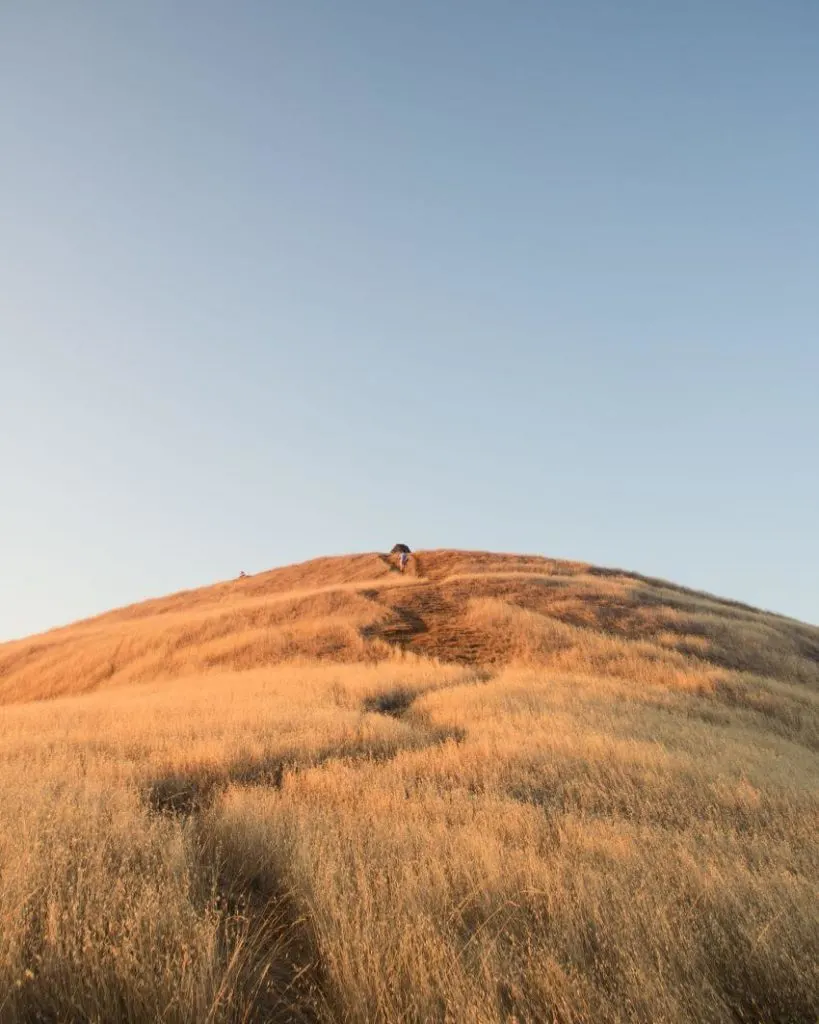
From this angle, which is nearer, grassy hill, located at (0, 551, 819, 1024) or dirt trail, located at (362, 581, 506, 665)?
grassy hill, located at (0, 551, 819, 1024)

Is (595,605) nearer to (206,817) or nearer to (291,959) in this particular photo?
(206,817)

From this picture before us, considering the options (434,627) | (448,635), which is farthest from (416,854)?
(434,627)

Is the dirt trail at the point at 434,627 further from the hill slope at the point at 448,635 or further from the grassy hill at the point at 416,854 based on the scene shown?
the grassy hill at the point at 416,854

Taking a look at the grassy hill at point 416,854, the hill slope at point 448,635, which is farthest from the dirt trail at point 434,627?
the grassy hill at point 416,854

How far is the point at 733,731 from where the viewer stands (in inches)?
477

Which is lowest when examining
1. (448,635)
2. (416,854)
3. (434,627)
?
(416,854)

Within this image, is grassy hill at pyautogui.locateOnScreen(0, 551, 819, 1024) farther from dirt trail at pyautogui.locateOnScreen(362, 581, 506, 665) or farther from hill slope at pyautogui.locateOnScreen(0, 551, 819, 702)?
dirt trail at pyautogui.locateOnScreen(362, 581, 506, 665)

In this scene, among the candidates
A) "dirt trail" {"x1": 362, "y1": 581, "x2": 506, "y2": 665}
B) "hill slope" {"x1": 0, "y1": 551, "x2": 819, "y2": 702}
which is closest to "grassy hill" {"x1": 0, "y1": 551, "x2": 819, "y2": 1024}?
"hill slope" {"x1": 0, "y1": 551, "x2": 819, "y2": 702}

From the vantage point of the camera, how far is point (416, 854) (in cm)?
520

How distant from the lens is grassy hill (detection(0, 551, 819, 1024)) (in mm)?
3195

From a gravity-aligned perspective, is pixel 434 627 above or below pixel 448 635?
above

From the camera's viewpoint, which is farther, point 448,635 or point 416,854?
point 448,635

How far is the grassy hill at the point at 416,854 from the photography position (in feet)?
10.5

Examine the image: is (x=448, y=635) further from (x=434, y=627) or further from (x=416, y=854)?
(x=416, y=854)
